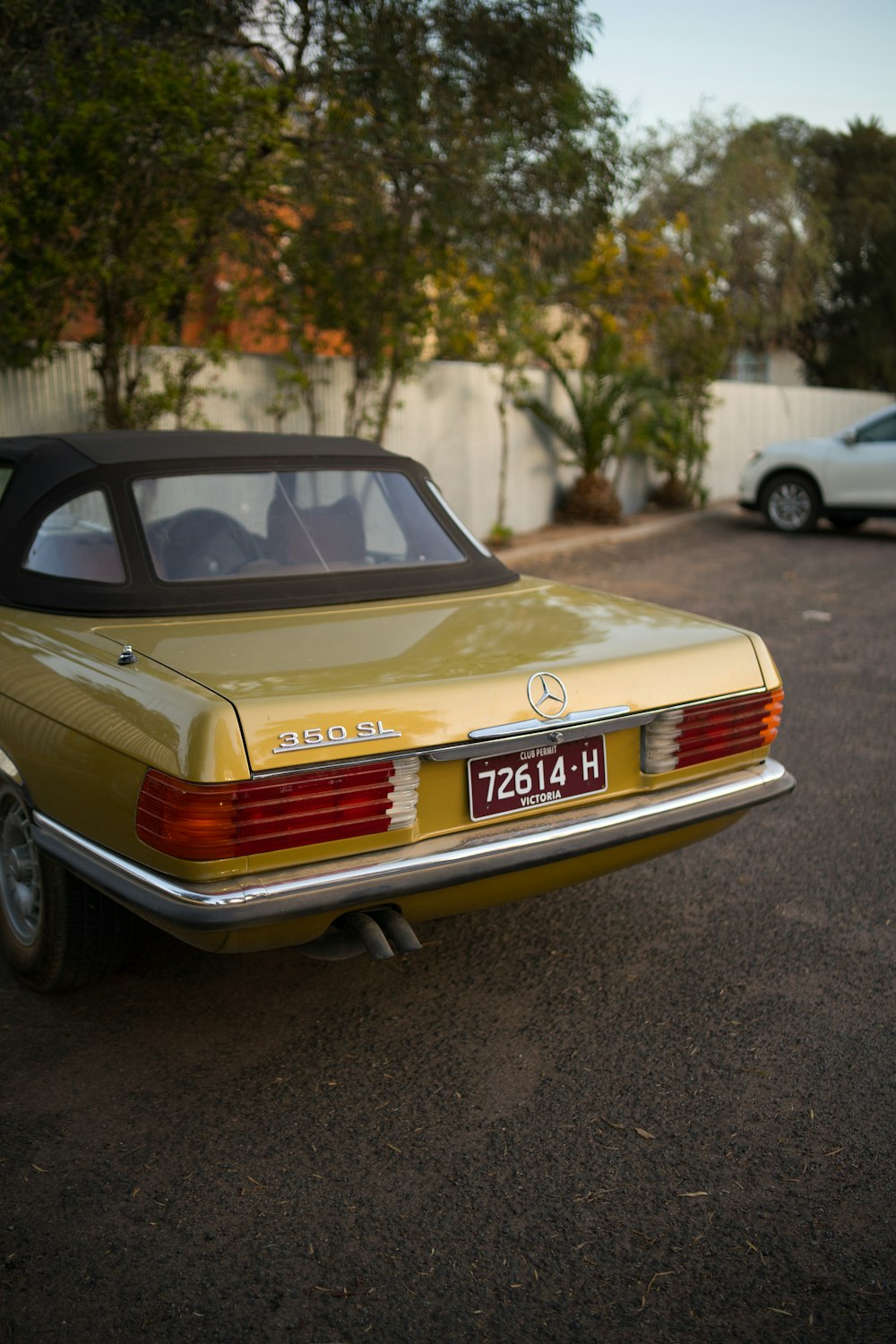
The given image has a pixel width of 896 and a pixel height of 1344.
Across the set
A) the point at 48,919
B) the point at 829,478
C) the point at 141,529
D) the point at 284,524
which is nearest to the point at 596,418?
the point at 829,478

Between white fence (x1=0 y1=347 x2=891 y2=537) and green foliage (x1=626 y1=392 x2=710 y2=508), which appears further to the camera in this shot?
green foliage (x1=626 y1=392 x2=710 y2=508)

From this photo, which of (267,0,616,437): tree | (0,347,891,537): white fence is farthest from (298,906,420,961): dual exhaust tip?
(267,0,616,437): tree

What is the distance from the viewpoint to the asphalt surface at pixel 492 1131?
2.30 meters

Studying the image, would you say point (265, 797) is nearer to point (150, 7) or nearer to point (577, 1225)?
point (577, 1225)

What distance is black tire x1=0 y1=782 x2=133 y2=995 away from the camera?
3266mm

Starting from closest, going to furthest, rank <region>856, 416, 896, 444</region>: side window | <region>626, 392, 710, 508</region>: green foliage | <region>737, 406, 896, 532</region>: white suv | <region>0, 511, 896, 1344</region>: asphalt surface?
<region>0, 511, 896, 1344</region>: asphalt surface → <region>737, 406, 896, 532</region>: white suv → <region>856, 416, 896, 444</region>: side window → <region>626, 392, 710, 508</region>: green foliage

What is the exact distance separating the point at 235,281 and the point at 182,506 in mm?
7564

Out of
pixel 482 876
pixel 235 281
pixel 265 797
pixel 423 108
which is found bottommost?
pixel 482 876

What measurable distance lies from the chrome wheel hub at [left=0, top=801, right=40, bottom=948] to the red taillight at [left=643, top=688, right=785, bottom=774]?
70.9 inches

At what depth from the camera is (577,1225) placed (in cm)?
251

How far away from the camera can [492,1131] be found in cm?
286

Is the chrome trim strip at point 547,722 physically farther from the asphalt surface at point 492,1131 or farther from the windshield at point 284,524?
the windshield at point 284,524

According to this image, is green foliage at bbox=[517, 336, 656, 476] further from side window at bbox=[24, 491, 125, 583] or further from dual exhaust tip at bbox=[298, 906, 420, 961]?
dual exhaust tip at bbox=[298, 906, 420, 961]

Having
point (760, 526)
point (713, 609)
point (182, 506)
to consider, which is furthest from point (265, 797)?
point (760, 526)
